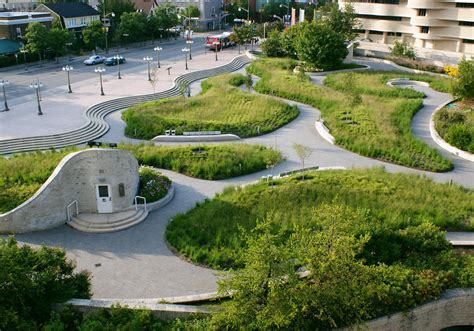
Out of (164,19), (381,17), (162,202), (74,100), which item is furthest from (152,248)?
(381,17)

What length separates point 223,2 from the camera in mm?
93562

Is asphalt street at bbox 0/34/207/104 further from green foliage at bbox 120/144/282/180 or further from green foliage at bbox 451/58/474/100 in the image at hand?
green foliage at bbox 451/58/474/100

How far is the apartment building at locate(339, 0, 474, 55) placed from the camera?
190 ft

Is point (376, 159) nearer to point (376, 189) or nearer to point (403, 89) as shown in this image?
point (376, 189)

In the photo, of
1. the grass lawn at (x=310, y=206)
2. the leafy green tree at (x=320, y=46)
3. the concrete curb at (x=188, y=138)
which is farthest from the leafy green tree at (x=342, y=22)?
the grass lawn at (x=310, y=206)

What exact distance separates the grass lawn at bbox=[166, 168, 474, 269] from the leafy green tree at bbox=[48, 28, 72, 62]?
36.9m

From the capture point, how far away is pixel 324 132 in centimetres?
2925

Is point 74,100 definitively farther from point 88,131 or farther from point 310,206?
point 310,206

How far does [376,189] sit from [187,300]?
34.5ft

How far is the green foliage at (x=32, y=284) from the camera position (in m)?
11.8

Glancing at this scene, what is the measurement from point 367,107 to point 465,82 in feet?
25.4

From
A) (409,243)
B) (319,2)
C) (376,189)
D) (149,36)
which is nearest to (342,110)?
(376,189)

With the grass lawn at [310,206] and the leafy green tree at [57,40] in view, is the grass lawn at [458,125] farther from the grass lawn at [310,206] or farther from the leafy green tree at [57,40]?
the leafy green tree at [57,40]

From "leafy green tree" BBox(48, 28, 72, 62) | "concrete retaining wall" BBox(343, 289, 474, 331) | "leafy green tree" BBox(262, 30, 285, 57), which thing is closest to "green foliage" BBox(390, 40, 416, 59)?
"leafy green tree" BBox(262, 30, 285, 57)
